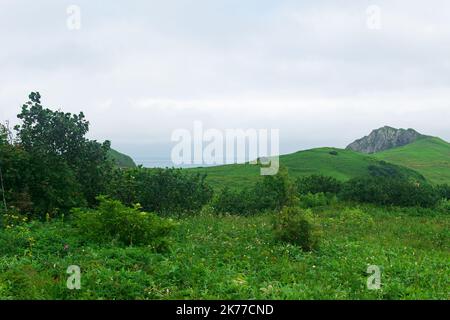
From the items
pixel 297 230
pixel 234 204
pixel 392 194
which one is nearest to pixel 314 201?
pixel 392 194

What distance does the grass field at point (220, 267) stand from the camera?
912 centimetres

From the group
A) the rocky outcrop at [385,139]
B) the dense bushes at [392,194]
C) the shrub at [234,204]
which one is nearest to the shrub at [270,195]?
the shrub at [234,204]

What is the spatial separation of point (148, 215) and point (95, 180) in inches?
360

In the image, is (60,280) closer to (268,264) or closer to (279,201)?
(268,264)

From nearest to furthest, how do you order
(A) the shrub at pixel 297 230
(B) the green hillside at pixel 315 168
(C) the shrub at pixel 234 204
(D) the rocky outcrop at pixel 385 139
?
(A) the shrub at pixel 297 230
(C) the shrub at pixel 234 204
(B) the green hillside at pixel 315 168
(D) the rocky outcrop at pixel 385 139

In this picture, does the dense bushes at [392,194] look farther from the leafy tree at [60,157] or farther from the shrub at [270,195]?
the leafy tree at [60,157]

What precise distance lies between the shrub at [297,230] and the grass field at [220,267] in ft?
1.10

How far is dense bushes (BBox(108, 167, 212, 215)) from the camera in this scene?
877 inches

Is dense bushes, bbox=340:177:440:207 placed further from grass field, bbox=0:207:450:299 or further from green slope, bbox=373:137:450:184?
green slope, bbox=373:137:450:184

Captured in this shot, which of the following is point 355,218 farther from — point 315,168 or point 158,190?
point 315,168

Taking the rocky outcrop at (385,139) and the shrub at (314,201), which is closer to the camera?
the shrub at (314,201)

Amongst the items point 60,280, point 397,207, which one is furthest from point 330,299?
point 397,207

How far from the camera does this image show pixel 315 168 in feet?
236

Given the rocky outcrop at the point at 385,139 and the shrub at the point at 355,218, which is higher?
the rocky outcrop at the point at 385,139
